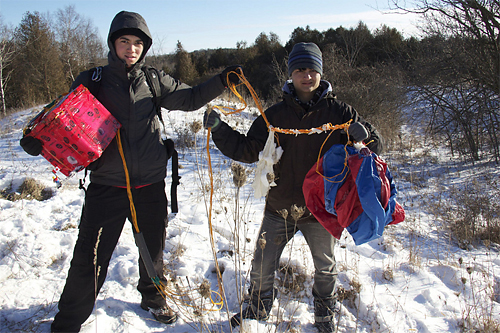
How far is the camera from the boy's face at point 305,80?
6.93 ft

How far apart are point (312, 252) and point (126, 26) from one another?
79.9 inches

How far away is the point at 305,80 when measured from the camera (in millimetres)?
2105

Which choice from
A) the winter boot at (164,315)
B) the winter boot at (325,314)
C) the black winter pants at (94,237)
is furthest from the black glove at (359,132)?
the winter boot at (164,315)

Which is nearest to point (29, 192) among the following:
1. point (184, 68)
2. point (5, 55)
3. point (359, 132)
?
point (359, 132)

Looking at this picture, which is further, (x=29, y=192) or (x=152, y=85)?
(x=29, y=192)

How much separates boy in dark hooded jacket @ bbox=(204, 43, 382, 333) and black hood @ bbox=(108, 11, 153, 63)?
34.4 inches

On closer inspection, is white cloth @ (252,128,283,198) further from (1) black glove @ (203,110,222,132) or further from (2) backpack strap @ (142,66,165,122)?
(2) backpack strap @ (142,66,165,122)

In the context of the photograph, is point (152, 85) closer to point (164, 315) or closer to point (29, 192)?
point (164, 315)

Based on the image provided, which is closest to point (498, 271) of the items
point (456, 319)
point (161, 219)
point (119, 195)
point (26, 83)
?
point (456, 319)

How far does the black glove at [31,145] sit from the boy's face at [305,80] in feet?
5.63

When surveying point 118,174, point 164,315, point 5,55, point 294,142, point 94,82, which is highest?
point 5,55

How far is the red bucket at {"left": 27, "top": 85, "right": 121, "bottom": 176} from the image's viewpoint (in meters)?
1.78

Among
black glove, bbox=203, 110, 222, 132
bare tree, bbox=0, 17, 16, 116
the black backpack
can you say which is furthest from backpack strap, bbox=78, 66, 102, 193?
bare tree, bbox=0, 17, 16, 116

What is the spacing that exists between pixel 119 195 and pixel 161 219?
0.35 meters
